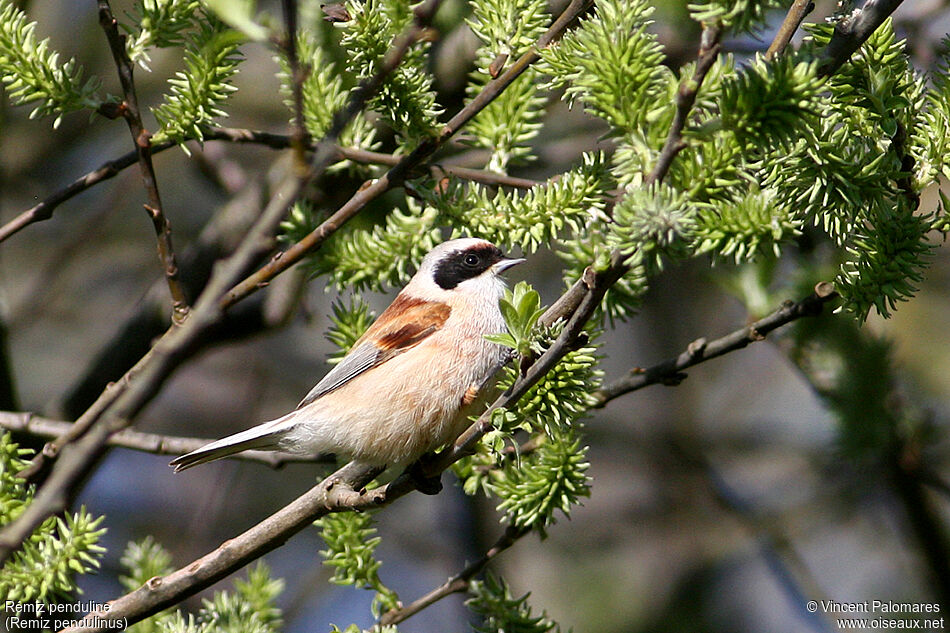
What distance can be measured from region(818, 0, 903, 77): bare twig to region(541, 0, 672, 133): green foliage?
1.22 ft

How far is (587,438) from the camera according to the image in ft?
23.4

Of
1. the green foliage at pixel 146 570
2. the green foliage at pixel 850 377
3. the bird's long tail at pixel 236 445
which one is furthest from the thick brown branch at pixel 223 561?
the green foliage at pixel 850 377

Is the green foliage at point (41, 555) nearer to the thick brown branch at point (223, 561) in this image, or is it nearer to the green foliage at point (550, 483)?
the thick brown branch at point (223, 561)

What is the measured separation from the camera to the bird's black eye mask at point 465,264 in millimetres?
3766

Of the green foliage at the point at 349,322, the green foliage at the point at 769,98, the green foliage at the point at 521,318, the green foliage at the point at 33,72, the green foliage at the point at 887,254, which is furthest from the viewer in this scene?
the green foliage at the point at 349,322

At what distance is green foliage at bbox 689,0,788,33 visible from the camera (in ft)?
5.16

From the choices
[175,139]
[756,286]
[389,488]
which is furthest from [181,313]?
[756,286]

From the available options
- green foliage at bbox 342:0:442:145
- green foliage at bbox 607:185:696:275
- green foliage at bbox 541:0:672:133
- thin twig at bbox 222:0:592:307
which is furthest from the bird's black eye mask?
green foliage at bbox 607:185:696:275

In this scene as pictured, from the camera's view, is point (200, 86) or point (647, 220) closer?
point (647, 220)

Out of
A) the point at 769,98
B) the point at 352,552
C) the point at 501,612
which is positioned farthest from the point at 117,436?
the point at 769,98

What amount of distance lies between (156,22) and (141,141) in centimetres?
34

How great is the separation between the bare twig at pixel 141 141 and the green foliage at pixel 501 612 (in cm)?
127

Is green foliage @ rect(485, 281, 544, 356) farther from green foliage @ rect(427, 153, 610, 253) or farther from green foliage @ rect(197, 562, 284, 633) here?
green foliage @ rect(197, 562, 284, 633)

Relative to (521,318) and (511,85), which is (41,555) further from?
(511,85)
